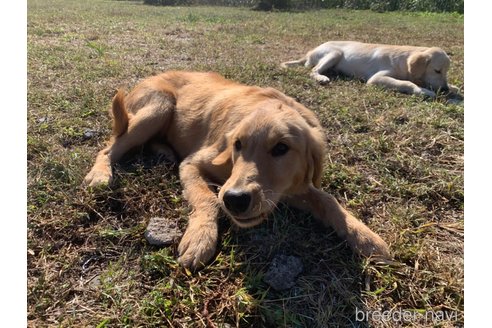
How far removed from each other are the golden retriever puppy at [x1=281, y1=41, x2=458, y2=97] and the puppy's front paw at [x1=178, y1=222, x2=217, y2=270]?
16.3 feet

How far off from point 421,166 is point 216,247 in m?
2.28

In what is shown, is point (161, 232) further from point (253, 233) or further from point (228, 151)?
point (228, 151)

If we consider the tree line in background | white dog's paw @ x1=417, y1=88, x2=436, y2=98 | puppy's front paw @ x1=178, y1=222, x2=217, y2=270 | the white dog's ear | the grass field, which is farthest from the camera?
the tree line in background

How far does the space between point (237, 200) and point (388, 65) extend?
6.48m

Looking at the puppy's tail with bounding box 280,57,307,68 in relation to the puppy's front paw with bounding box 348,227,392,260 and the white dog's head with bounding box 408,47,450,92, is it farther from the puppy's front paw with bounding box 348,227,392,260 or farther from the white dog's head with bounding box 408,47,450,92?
the puppy's front paw with bounding box 348,227,392,260

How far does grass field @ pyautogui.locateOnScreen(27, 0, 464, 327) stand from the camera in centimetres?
225

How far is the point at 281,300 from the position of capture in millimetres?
2320

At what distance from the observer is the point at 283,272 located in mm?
2455

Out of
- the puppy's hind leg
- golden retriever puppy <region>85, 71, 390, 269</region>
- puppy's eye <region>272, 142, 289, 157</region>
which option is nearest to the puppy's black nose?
golden retriever puppy <region>85, 71, 390, 269</region>

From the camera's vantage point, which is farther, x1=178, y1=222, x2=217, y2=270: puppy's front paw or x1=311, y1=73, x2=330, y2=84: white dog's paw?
x1=311, y1=73, x2=330, y2=84: white dog's paw

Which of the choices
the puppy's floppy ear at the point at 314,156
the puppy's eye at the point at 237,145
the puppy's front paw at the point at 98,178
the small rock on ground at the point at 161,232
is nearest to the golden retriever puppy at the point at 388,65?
the puppy's floppy ear at the point at 314,156

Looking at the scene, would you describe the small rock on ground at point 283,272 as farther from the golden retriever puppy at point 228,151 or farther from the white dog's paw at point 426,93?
the white dog's paw at point 426,93

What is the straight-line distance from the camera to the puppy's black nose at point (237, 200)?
2.45m

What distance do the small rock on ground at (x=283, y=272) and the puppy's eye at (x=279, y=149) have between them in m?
0.72
